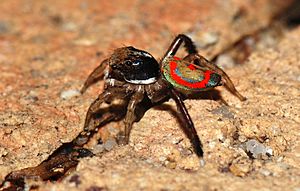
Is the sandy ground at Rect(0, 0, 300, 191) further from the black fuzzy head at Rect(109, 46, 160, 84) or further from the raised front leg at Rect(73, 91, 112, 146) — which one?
the black fuzzy head at Rect(109, 46, 160, 84)

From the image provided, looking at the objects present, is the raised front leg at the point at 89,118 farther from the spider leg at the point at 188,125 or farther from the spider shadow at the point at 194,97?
the spider leg at the point at 188,125

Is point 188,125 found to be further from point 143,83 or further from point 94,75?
point 94,75

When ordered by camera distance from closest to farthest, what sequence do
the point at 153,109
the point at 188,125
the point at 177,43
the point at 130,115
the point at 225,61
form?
1. the point at 188,125
2. the point at 130,115
3. the point at 153,109
4. the point at 177,43
5. the point at 225,61

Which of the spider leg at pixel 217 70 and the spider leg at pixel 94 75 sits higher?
the spider leg at pixel 94 75

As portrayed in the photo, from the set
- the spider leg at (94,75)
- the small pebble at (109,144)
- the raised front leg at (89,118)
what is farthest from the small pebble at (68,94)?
the small pebble at (109,144)

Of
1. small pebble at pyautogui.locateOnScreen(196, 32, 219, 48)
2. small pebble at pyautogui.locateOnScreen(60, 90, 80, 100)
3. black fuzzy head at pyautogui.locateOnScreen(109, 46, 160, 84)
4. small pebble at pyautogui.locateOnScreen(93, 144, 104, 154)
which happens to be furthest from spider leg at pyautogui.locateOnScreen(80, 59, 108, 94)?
small pebble at pyautogui.locateOnScreen(196, 32, 219, 48)

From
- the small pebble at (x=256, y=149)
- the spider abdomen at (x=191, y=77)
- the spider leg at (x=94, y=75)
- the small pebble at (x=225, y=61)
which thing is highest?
the spider leg at (x=94, y=75)

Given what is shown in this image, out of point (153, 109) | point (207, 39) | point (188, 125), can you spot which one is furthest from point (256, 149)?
point (207, 39)
